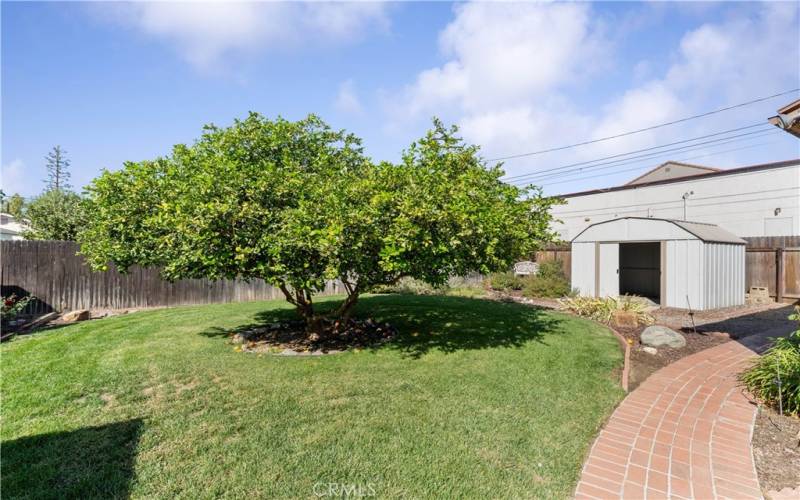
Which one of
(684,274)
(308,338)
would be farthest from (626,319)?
(308,338)

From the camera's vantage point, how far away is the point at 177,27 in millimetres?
7684

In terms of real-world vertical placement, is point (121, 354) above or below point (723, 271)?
below

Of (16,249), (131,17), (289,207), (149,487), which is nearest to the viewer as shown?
(149,487)

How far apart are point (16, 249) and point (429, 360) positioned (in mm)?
11897

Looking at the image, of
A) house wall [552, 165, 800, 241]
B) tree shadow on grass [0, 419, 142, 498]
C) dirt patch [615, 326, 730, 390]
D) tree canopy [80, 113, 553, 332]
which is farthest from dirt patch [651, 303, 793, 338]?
tree shadow on grass [0, 419, 142, 498]

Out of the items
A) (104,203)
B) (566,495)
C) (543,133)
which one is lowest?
(566,495)

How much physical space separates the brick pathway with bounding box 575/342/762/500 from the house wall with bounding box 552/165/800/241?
817cm

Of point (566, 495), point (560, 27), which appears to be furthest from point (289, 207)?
point (560, 27)

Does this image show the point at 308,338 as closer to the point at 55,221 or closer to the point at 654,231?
the point at 654,231

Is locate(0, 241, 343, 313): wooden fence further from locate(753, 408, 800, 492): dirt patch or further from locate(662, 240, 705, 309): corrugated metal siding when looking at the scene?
locate(662, 240, 705, 309): corrugated metal siding

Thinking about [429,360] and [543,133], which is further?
[543,133]

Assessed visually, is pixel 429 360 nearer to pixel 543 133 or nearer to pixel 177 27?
pixel 177 27

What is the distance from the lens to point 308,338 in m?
7.04

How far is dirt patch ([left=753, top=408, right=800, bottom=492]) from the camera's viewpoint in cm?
315
